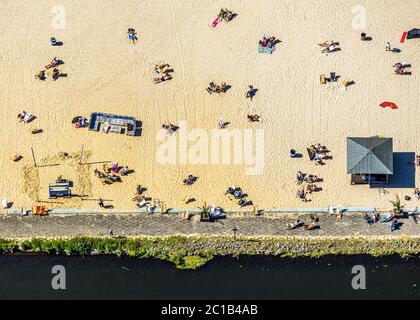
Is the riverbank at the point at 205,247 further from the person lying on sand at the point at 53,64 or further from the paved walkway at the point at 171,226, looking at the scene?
the person lying on sand at the point at 53,64

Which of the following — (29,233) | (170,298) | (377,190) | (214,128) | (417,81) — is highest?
(417,81)

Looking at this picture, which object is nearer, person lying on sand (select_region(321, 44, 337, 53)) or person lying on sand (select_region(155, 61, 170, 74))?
person lying on sand (select_region(155, 61, 170, 74))

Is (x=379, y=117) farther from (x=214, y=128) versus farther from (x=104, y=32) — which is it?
(x=104, y=32)

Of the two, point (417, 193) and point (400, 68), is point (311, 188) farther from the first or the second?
point (400, 68)

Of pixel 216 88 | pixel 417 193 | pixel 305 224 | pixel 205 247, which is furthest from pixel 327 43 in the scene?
pixel 205 247

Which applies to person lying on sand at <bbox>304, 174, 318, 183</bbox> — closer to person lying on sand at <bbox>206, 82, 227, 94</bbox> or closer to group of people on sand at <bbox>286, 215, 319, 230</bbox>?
group of people on sand at <bbox>286, 215, 319, 230</bbox>

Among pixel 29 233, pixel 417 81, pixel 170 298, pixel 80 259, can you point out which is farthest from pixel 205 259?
pixel 417 81


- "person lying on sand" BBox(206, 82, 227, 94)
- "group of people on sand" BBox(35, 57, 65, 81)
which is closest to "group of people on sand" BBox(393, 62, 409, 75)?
"person lying on sand" BBox(206, 82, 227, 94)
